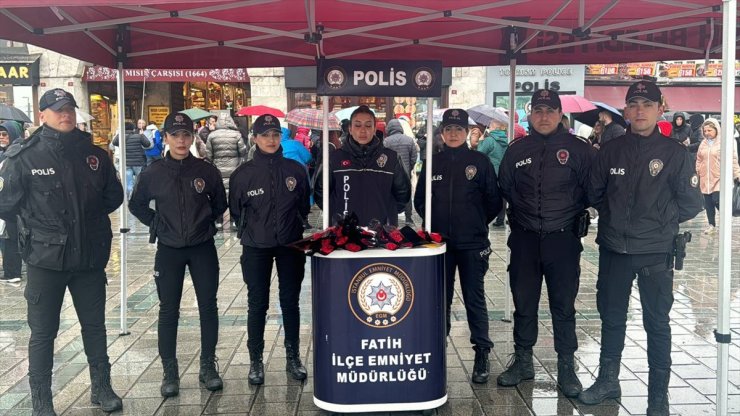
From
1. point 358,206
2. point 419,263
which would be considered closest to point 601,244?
point 419,263

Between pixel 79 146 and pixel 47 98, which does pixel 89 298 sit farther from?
pixel 47 98

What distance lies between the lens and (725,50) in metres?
3.62

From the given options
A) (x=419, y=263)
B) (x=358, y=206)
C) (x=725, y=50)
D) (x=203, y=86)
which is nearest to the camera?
(x=725, y=50)

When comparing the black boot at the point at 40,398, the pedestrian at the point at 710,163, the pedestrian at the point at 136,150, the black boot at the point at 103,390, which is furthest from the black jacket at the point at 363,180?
the pedestrian at the point at 136,150

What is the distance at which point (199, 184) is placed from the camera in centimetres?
472

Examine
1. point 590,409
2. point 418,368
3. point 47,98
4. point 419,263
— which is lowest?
point 590,409

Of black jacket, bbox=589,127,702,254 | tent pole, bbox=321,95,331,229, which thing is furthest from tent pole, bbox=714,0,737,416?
tent pole, bbox=321,95,331,229

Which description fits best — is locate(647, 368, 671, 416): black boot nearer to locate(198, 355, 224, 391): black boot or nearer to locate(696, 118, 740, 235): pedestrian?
locate(198, 355, 224, 391): black boot

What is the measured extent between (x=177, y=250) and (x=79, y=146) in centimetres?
93

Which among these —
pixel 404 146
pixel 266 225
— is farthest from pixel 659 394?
pixel 404 146

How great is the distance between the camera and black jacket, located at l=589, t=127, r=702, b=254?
13.8 feet

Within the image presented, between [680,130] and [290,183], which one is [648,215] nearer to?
[290,183]

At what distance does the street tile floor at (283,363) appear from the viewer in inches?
177

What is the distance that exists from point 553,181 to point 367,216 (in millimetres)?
1309
